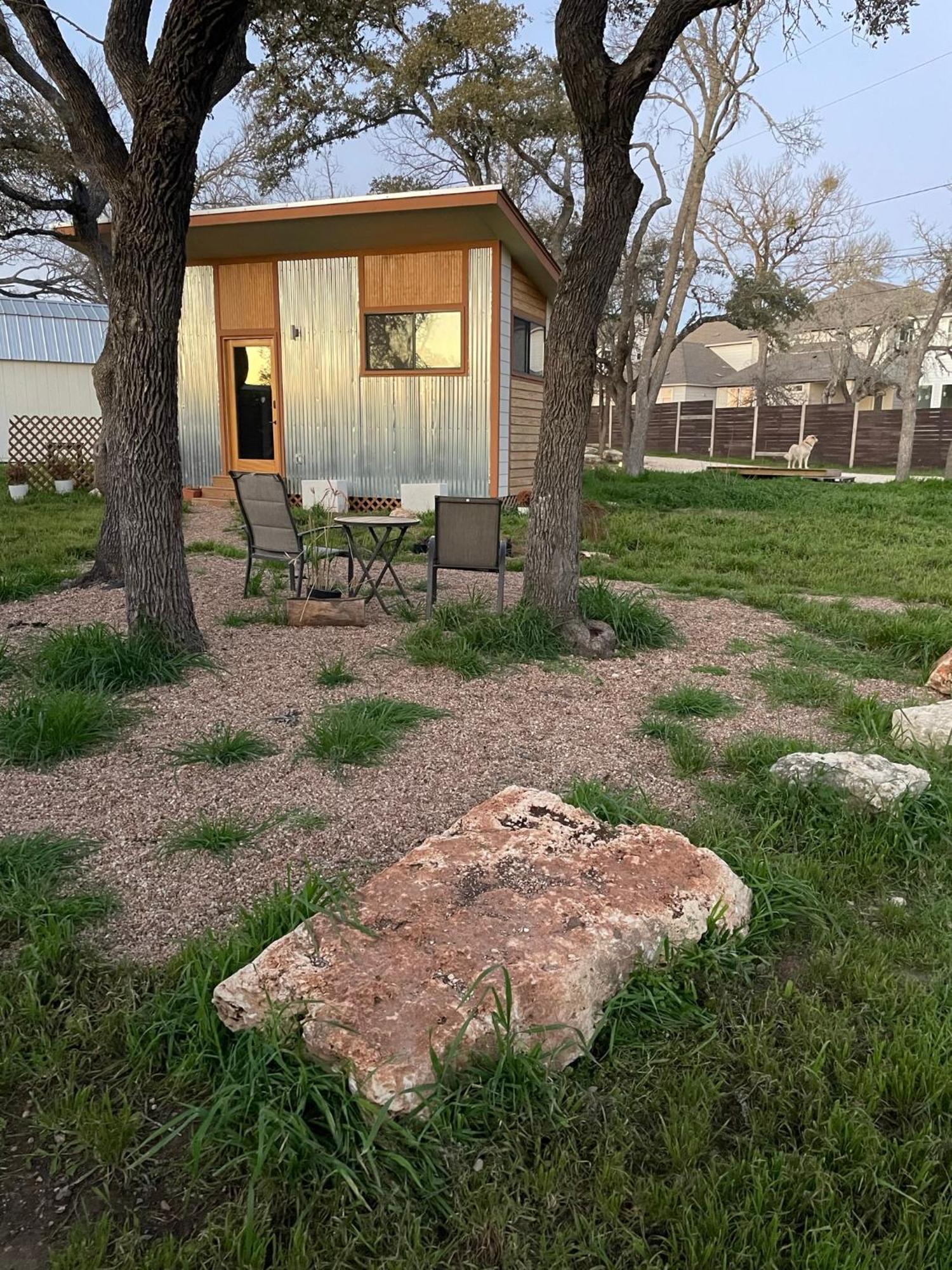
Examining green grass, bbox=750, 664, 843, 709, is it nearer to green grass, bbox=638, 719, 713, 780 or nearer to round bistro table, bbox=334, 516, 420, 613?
green grass, bbox=638, 719, 713, 780

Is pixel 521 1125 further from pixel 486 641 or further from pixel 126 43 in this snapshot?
pixel 126 43

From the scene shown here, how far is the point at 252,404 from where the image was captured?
12477 millimetres

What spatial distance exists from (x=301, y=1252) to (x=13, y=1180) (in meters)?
0.58

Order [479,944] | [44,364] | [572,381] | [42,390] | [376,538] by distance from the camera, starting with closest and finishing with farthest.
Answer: [479,944] → [572,381] → [376,538] → [44,364] → [42,390]

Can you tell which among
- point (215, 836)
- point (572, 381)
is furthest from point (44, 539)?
point (215, 836)

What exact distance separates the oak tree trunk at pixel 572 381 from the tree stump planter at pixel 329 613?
1.10 meters

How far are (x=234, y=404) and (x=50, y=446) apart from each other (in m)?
3.87

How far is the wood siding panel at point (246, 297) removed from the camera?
11.9 meters

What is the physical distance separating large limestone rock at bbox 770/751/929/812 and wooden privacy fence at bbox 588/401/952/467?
25.8 meters

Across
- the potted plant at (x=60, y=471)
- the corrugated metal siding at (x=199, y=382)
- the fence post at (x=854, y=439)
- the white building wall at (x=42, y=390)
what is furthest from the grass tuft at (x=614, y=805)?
the fence post at (x=854, y=439)

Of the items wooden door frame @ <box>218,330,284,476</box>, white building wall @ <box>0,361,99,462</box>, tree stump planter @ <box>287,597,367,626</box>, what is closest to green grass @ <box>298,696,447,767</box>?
tree stump planter @ <box>287,597,367,626</box>

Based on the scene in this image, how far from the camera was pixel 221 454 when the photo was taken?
12.6 metres

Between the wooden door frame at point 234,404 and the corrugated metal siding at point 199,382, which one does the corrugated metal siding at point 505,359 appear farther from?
the corrugated metal siding at point 199,382

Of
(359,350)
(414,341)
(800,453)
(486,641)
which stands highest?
(414,341)
